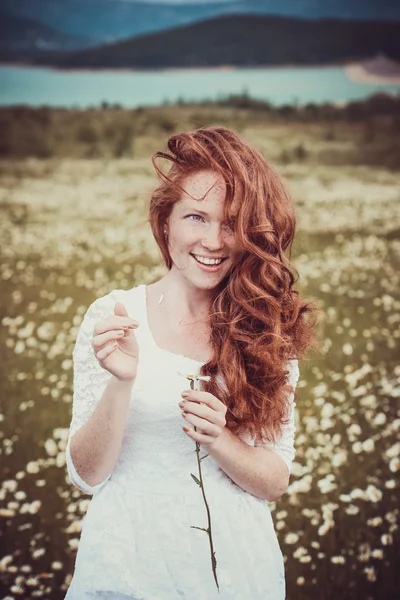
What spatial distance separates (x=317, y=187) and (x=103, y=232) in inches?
210

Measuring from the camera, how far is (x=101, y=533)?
1.71 metres

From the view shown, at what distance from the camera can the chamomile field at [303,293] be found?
3.35 metres

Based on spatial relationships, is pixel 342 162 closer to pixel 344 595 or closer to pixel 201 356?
pixel 344 595

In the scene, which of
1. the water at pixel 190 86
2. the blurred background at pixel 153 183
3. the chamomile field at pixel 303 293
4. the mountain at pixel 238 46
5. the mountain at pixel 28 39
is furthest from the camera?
the water at pixel 190 86

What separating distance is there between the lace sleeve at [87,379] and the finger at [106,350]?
26cm

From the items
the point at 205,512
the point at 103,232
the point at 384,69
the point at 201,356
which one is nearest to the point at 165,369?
the point at 201,356

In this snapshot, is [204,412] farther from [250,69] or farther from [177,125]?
[177,125]

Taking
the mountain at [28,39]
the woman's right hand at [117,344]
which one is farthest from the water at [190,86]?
the woman's right hand at [117,344]

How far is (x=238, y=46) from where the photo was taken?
45.9ft

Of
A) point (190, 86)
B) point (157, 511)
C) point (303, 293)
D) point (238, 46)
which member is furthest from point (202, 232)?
point (238, 46)

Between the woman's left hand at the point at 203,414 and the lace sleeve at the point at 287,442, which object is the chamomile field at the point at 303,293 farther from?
the woman's left hand at the point at 203,414

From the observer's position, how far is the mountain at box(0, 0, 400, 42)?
12734 millimetres

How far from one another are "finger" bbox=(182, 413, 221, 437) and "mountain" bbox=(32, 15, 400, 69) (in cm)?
1260

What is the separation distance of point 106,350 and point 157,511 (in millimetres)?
504
